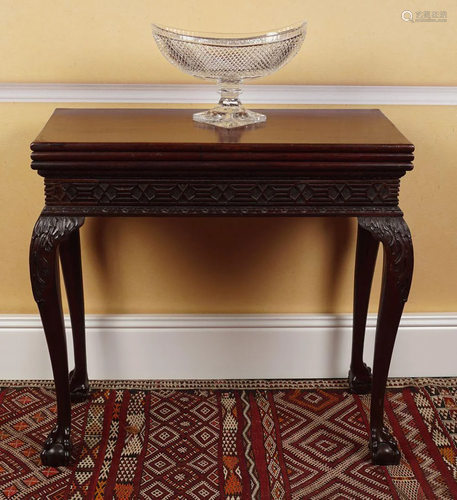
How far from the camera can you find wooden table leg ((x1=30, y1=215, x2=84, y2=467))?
1747 mm

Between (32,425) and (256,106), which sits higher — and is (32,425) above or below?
below

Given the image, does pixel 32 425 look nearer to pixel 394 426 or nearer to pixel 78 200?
pixel 78 200

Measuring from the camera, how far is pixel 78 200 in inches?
68.2

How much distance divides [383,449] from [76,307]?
1029mm

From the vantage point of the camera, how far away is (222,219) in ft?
7.40

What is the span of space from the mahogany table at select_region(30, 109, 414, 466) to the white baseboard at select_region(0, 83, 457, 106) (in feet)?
0.78

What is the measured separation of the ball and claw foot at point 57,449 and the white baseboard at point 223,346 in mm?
396

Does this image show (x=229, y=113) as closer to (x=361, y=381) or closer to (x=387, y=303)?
(x=387, y=303)

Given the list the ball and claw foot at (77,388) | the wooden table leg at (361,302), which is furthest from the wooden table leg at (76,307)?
the wooden table leg at (361,302)

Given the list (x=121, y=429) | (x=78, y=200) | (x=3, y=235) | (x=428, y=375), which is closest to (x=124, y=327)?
(x=121, y=429)

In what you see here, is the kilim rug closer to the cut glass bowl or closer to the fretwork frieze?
the fretwork frieze

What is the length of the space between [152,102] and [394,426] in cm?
128

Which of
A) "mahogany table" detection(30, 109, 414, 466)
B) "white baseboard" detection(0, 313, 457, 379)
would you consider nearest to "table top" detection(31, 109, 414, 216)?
"mahogany table" detection(30, 109, 414, 466)

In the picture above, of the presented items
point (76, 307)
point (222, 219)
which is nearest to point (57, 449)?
point (76, 307)
